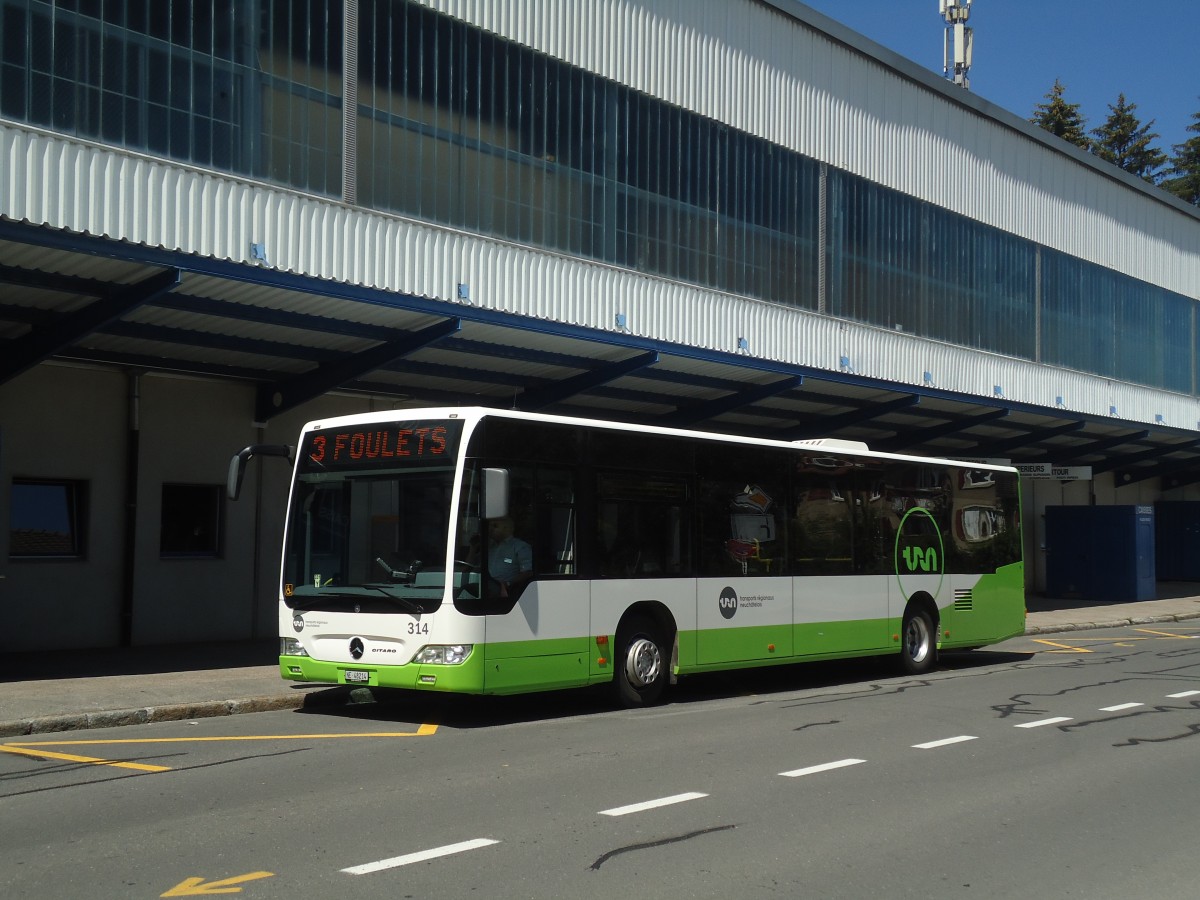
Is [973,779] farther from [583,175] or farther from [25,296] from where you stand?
[583,175]

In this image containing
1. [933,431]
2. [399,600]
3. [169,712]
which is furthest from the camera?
[933,431]

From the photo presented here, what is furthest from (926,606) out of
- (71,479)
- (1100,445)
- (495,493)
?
(1100,445)

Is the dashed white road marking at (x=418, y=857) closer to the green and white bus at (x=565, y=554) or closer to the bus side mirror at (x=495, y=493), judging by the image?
the green and white bus at (x=565, y=554)

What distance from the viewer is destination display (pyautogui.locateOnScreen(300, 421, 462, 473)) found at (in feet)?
38.3

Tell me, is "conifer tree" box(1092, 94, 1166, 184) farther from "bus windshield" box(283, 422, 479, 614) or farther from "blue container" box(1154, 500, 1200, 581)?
"bus windshield" box(283, 422, 479, 614)

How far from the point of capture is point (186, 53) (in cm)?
1510

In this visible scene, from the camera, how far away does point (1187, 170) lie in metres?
71.7

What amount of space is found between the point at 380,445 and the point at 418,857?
589 cm

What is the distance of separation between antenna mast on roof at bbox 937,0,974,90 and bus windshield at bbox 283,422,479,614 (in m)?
27.2

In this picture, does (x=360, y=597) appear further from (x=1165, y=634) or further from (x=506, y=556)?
(x=1165, y=634)

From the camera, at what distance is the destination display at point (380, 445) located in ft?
38.3

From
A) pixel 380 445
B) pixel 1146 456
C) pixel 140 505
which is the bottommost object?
pixel 140 505

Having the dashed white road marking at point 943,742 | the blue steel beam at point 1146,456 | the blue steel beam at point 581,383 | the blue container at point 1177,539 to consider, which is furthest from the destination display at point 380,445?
the blue container at point 1177,539

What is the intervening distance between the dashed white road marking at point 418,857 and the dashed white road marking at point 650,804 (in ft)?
3.49
